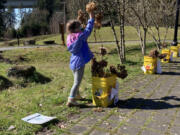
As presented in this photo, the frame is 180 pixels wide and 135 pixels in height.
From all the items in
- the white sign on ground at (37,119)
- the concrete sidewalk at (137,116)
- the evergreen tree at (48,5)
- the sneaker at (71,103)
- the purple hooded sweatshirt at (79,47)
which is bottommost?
the concrete sidewalk at (137,116)

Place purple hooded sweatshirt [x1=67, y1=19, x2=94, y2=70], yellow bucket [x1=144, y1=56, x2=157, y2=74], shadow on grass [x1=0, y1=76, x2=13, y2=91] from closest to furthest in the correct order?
purple hooded sweatshirt [x1=67, y1=19, x2=94, y2=70] < shadow on grass [x1=0, y1=76, x2=13, y2=91] < yellow bucket [x1=144, y1=56, x2=157, y2=74]

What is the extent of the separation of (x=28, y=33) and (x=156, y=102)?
41379mm

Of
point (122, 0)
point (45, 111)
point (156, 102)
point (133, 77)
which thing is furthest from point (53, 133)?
point (122, 0)

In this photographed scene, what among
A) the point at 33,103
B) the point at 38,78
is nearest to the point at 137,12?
the point at 38,78

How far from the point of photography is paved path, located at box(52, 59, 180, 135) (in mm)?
3354

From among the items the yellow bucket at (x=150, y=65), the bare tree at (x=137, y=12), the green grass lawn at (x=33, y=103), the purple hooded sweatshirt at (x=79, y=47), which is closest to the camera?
the green grass lawn at (x=33, y=103)

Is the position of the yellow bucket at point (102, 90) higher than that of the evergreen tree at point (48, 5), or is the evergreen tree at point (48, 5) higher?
the evergreen tree at point (48, 5)

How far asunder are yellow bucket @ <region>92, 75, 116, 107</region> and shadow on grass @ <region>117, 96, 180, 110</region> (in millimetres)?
337

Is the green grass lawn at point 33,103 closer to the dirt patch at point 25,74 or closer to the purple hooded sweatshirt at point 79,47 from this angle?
the dirt patch at point 25,74

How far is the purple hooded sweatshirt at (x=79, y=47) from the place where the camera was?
3.91 metres

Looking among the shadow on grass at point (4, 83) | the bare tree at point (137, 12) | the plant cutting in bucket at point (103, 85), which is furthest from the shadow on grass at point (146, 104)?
the bare tree at point (137, 12)

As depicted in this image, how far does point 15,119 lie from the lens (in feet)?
12.6

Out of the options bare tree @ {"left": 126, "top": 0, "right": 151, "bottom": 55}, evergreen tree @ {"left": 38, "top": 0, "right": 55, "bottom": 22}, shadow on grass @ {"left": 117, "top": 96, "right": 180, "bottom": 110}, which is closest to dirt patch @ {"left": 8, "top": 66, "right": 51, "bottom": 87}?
shadow on grass @ {"left": 117, "top": 96, "right": 180, "bottom": 110}

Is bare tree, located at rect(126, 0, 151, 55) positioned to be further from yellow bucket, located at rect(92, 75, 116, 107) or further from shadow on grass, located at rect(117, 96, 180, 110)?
yellow bucket, located at rect(92, 75, 116, 107)
